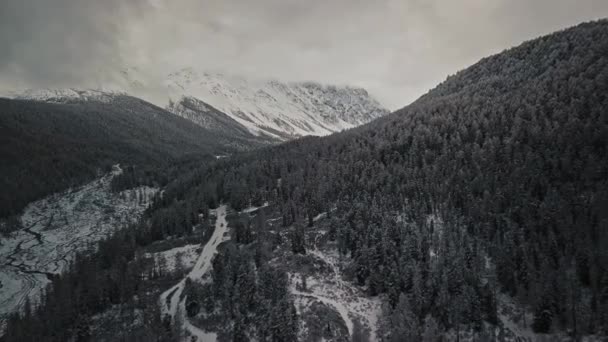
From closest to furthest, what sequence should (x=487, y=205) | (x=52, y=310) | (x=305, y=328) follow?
(x=305, y=328)
(x=52, y=310)
(x=487, y=205)

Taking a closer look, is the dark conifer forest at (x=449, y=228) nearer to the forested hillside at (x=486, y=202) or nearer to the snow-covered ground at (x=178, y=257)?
the forested hillside at (x=486, y=202)

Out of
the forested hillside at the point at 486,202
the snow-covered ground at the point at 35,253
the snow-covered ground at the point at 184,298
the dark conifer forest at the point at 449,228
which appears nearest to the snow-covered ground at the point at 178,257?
the snow-covered ground at the point at 184,298

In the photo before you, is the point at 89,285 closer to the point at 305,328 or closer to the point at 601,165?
the point at 305,328

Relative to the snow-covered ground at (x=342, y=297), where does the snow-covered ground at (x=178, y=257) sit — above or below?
above

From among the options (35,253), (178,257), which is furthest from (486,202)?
(35,253)

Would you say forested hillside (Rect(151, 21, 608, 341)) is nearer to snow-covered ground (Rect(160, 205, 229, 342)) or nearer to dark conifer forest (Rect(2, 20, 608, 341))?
dark conifer forest (Rect(2, 20, 608, 341))

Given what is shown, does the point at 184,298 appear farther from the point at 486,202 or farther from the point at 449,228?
the point at 486,202

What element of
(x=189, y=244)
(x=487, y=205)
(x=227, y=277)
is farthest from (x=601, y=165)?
(x=189, y=244)
